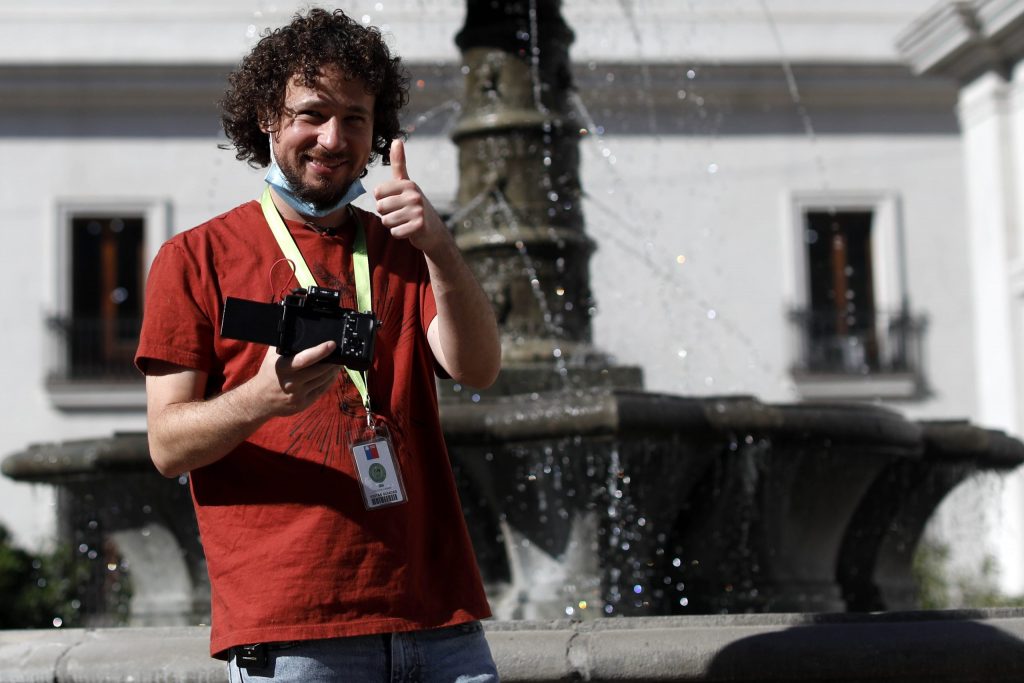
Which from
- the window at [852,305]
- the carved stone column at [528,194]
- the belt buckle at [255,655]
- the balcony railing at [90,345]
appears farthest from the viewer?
the window at [852,305]

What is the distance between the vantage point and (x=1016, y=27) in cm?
1234

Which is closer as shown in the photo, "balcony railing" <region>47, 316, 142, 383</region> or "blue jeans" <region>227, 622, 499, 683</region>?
"blue jeans" <region>227, 622, 499, 683</region>

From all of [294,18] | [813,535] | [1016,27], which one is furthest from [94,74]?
[294,18]

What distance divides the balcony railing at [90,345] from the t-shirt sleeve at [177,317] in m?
17.0

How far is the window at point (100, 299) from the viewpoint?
1872 centimetres

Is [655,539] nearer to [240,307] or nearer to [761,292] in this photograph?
[240,307]

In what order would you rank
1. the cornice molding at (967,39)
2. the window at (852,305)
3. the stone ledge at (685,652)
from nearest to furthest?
the stone ledge at (685,652)
the cornice molding at (967,39)
the window at (852,305)

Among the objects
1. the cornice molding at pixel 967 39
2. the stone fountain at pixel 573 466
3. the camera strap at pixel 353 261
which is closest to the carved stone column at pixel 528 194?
the stone fountain at pixel 573 466

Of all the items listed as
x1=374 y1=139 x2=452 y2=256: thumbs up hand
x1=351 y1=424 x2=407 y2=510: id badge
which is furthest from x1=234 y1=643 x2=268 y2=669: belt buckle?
x1=374 y1=139 x2=452 y2=256: thumbs up hand

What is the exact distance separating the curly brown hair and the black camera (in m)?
0.39

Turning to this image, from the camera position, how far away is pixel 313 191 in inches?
89.9

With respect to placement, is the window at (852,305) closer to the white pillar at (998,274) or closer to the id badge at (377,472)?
the white pillar at (998,274)

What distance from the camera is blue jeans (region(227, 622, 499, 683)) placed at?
212cm

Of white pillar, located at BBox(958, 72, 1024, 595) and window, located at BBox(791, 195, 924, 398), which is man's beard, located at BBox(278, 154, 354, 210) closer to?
white pillar, located at BBox(958, 72, 1024, 595)
